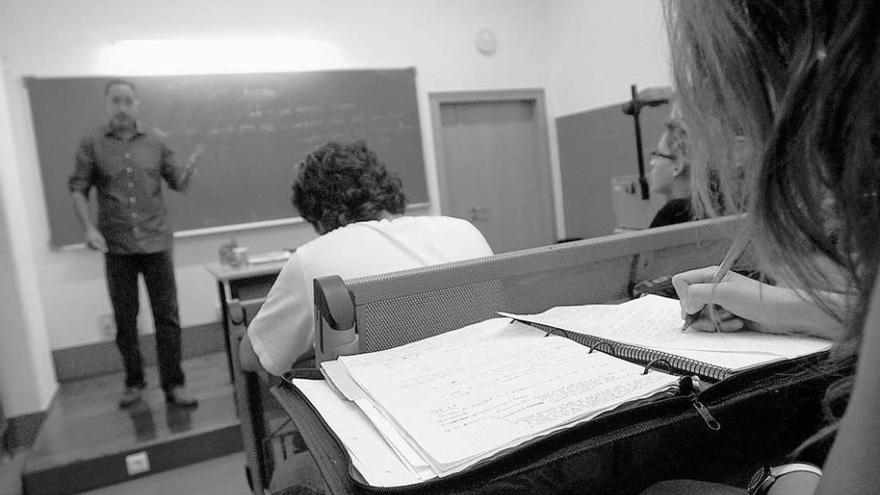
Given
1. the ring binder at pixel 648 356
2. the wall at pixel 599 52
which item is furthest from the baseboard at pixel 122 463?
the wall at pixel 599 52

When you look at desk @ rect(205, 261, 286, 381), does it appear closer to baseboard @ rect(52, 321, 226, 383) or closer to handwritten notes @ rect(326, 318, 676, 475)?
baseboard @ rect(52, 321, 226, 383)

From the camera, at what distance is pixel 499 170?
5070 mm

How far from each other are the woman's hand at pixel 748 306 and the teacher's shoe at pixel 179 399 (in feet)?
8.55

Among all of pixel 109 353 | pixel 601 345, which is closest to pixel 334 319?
pixel 601 345

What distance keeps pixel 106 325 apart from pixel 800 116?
410 centimetres

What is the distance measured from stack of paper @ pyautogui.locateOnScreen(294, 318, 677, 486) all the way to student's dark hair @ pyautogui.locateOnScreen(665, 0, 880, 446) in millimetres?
206

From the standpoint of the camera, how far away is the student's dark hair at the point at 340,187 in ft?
5.25

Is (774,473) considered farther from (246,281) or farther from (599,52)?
(599,52)

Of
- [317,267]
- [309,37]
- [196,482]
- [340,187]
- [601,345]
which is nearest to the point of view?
[601,345]

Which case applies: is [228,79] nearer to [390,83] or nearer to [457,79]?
[390,83]

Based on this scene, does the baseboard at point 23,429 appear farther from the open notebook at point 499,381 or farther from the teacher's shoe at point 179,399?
the open notebook at point 499,381

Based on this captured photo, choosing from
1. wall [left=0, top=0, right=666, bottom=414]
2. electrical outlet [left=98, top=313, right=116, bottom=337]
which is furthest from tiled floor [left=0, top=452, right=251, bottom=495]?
electrical outlet [left=98, top=313, right=116, bottom=337]

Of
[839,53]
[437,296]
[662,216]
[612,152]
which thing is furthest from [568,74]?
[839,53]

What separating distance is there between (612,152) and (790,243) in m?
4.31
